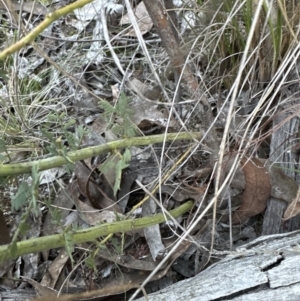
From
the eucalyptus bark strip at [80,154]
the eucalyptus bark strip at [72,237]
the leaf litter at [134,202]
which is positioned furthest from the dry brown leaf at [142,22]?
the eucalyptus bark strip at [72,237]

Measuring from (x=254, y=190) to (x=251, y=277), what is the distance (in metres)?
0.25

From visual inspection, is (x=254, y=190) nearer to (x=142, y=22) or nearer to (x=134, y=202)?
(x=134, y=202)

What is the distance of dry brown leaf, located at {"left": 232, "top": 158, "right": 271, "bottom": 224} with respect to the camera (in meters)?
1.09

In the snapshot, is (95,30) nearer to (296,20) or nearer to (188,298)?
(296,20)

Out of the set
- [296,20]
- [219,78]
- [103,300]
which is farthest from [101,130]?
[296,20]

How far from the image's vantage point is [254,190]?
1107 mm

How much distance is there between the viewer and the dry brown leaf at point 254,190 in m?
1.09

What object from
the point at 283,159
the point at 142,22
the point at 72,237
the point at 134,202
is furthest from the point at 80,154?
the point at 142,22

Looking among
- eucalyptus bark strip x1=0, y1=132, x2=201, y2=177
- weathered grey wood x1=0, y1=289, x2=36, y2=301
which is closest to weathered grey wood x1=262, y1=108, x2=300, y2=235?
eucalyptus bark strip x1=0, y1=132, x2=201, y2=177

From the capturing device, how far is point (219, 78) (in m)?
1.26

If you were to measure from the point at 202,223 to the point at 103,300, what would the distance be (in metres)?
0.27

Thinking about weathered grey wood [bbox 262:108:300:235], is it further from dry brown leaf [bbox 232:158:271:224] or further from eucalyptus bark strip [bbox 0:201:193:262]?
eucalyptus bark strip [bbox 0:201:193:262]

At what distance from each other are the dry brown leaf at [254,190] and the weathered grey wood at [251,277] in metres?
0.11

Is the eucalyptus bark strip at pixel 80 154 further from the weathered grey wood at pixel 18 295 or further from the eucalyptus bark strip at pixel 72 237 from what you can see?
the weathered grey wood at pixel 18 295
